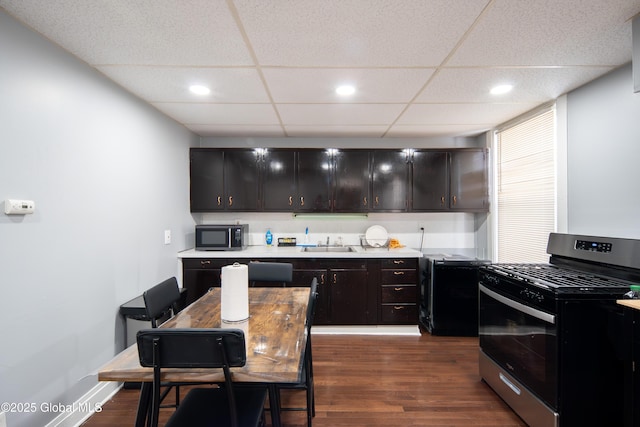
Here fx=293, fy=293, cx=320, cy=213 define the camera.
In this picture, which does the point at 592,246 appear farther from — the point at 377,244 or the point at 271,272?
the point at 271,272

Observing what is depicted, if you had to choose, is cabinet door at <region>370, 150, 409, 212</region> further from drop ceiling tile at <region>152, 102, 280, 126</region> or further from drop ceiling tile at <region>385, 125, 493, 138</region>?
drop ceiling tile at <region>152, 102, 280, 126</region>

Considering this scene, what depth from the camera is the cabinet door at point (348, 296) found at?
3.51 meters

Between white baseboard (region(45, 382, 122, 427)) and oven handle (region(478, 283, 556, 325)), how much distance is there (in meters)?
3.02

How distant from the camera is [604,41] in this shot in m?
1.77

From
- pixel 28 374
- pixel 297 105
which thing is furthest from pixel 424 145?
pixel 28 374

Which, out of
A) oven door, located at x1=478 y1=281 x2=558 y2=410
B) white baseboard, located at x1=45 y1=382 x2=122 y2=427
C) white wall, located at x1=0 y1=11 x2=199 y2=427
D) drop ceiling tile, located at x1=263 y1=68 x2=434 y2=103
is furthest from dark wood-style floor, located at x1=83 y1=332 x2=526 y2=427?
drop ceiling tile, located at x1=263 y1=68 x2=434 y2=103

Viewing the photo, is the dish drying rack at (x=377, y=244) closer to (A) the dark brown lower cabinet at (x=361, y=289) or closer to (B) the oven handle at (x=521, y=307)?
(A) the dark brown lower cabinet at (x=361, y=289)

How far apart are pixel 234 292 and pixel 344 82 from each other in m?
1.74

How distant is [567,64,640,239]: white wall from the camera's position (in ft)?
6.53

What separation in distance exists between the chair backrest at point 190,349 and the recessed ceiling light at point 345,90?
6.61 ft

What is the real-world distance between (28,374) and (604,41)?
386cm

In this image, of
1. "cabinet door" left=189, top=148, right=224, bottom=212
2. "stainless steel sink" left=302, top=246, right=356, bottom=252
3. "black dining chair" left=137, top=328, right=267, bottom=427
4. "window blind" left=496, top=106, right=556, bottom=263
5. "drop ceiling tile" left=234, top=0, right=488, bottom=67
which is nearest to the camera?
"black dining chair" left=137, top=328, right=267, bottom=427

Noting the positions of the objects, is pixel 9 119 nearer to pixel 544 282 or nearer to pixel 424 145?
pixel 544 282

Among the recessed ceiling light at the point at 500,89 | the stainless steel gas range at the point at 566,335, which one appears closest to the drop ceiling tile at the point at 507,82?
the recessed ceiling light at the point at 500,89
